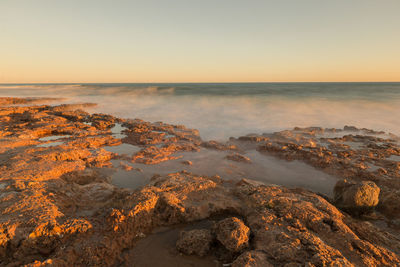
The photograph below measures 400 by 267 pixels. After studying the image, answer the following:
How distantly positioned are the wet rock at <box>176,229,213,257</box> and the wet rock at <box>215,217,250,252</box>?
19 centimetres

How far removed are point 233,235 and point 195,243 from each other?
1.98ft

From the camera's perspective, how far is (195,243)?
2.87m

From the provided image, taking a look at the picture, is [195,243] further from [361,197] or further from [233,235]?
[361,197]

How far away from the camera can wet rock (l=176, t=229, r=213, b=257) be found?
2.84 meters

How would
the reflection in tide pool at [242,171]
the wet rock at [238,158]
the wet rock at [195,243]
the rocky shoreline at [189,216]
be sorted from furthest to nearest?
1. the wet rock at [238,158]
2. the reflection in tide pool at [242,171]
3. the wet rock at [195,243]
4. the rocky shoreline at [189,216]

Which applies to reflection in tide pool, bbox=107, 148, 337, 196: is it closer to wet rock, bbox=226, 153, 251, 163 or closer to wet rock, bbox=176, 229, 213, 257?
wet rock, bbox=226, 153, 251, 163

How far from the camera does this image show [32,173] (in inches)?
176

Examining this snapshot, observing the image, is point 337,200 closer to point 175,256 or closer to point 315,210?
point 315,210

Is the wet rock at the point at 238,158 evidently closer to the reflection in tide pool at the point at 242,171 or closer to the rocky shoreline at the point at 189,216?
the reflection in tide pool at the point at 242,171

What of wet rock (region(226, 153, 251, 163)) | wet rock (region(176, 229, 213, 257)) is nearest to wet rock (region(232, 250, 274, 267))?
wet rock (region(176, 229, 213, 257))

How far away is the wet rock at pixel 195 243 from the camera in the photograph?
9.33ft

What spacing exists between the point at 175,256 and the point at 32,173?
4.09 m

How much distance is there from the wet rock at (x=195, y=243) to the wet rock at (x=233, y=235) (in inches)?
7.5

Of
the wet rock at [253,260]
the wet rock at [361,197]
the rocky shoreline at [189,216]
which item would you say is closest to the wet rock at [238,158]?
the rocky shoreline at [189,216]
